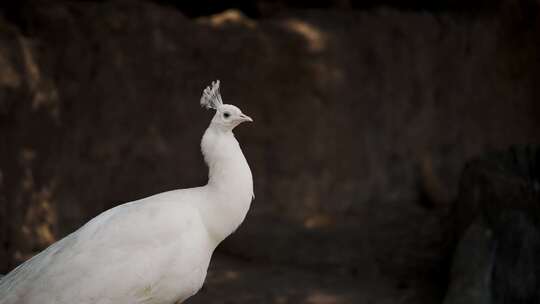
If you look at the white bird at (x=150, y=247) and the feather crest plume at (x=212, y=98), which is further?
the feather crest plume at (x=212, y=98)

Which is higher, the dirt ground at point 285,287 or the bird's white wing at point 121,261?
the bird's white wing at point 121,261

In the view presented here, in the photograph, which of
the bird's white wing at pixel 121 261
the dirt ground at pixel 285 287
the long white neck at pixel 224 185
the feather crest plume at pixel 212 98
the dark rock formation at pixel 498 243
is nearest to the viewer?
the bird's white wing at pixel 121 261

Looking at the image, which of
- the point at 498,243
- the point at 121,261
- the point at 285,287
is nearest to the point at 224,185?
the point at 121,261

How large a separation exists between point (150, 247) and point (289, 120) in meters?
3.57

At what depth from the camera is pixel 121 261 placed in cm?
336

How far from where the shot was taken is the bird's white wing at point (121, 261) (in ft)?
10.8

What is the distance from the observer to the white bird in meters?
3.29

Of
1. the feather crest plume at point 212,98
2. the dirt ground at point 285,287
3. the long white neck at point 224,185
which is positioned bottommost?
the dirt ground at point 285,287

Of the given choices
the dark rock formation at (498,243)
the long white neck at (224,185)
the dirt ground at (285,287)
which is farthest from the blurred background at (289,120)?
the long white neck at (224,185)

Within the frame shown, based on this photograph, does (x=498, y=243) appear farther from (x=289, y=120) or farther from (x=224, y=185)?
(x=289, y=120)

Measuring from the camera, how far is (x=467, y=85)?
316 inches

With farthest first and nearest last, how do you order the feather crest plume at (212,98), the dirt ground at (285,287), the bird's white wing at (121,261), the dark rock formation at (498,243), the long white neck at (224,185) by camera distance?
the dirt ground at (285,287), the dark rock formation at (498,243), the feather crest plume at (212,98), the long white neck at (224,185), the bird's white wing at (121,261)

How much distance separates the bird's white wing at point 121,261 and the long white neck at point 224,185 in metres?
0.08

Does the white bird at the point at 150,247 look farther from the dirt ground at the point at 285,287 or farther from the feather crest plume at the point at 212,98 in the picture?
the dirt ground at the point at 285,287
